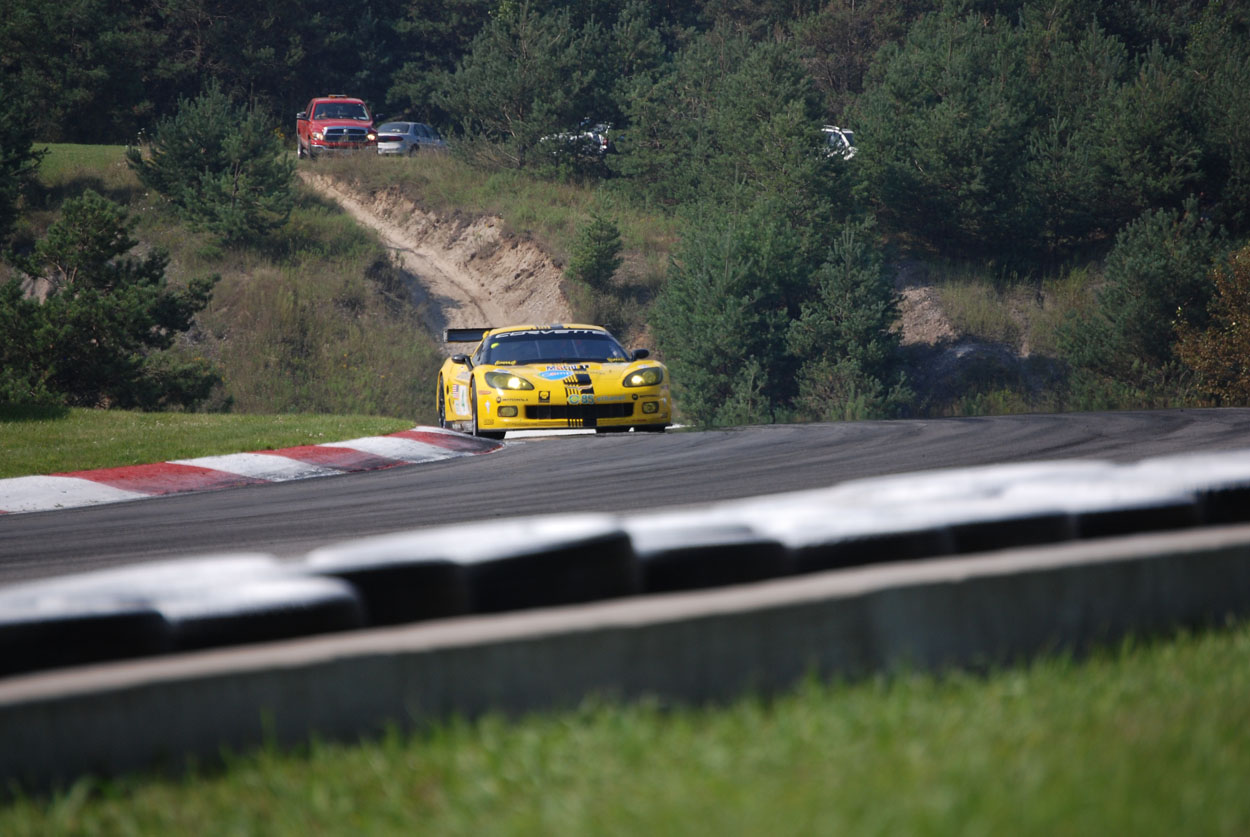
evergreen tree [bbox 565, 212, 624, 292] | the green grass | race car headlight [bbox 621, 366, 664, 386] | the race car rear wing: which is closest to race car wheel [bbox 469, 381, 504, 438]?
race car headlight [bbox 621, 366, 664, 386]

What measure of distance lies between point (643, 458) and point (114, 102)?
42.2 meters

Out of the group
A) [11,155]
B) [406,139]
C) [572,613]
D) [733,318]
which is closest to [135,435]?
[572,613]

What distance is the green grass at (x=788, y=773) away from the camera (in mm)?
2041

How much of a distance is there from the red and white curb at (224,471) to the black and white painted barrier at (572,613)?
656 centimetres

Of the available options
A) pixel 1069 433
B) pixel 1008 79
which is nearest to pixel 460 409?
pixel 1069 433

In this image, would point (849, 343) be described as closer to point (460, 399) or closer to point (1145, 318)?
point (1145, 318)

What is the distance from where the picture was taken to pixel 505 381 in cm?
1355

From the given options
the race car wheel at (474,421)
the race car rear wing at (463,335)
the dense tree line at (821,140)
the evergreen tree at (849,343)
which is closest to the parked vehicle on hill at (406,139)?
the dense tree line at (821,140)

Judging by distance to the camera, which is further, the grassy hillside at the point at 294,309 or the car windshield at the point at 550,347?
the grassy hillside at the point at 294,309

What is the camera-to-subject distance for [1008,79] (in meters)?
36.9

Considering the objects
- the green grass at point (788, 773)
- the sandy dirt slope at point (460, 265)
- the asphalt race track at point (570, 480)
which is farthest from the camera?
the sandy dirt slope at point (460, 265)

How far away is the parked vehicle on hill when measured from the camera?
4669 cm

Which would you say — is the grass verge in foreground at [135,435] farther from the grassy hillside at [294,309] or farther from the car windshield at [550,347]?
the grassy hillside at [294,309]

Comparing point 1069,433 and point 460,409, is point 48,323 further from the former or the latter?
point 1069,433
